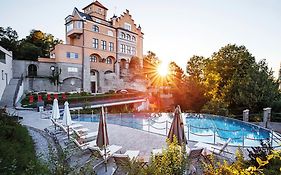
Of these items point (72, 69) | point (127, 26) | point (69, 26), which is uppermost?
point (127, 26)

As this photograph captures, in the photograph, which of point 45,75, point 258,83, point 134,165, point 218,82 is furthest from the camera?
point 45,75

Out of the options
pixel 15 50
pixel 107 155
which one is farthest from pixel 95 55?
pixel 107 155

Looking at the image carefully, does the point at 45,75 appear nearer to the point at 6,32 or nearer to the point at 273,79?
the point at 6,32

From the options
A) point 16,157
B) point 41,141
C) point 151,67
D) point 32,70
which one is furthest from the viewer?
point 151,67

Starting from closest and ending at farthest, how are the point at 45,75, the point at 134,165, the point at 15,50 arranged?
the point at 134,165 < the point at 45,75 < the point at 15,50

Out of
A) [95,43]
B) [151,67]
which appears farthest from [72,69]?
[151,67]

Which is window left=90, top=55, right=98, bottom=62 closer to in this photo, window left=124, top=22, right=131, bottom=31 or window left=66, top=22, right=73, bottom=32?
window left=66, top=22, right=73, bottom=32

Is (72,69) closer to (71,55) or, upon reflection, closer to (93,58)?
(71,55)

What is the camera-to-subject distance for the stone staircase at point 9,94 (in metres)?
20.5

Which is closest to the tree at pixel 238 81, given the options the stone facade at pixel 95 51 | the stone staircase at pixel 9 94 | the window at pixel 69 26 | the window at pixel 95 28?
the stone facade at pixel 95 51

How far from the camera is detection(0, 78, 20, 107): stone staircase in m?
20.5

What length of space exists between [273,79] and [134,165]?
22.7m

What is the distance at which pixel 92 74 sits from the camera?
35719 millimetres

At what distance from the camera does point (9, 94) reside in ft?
71.4
